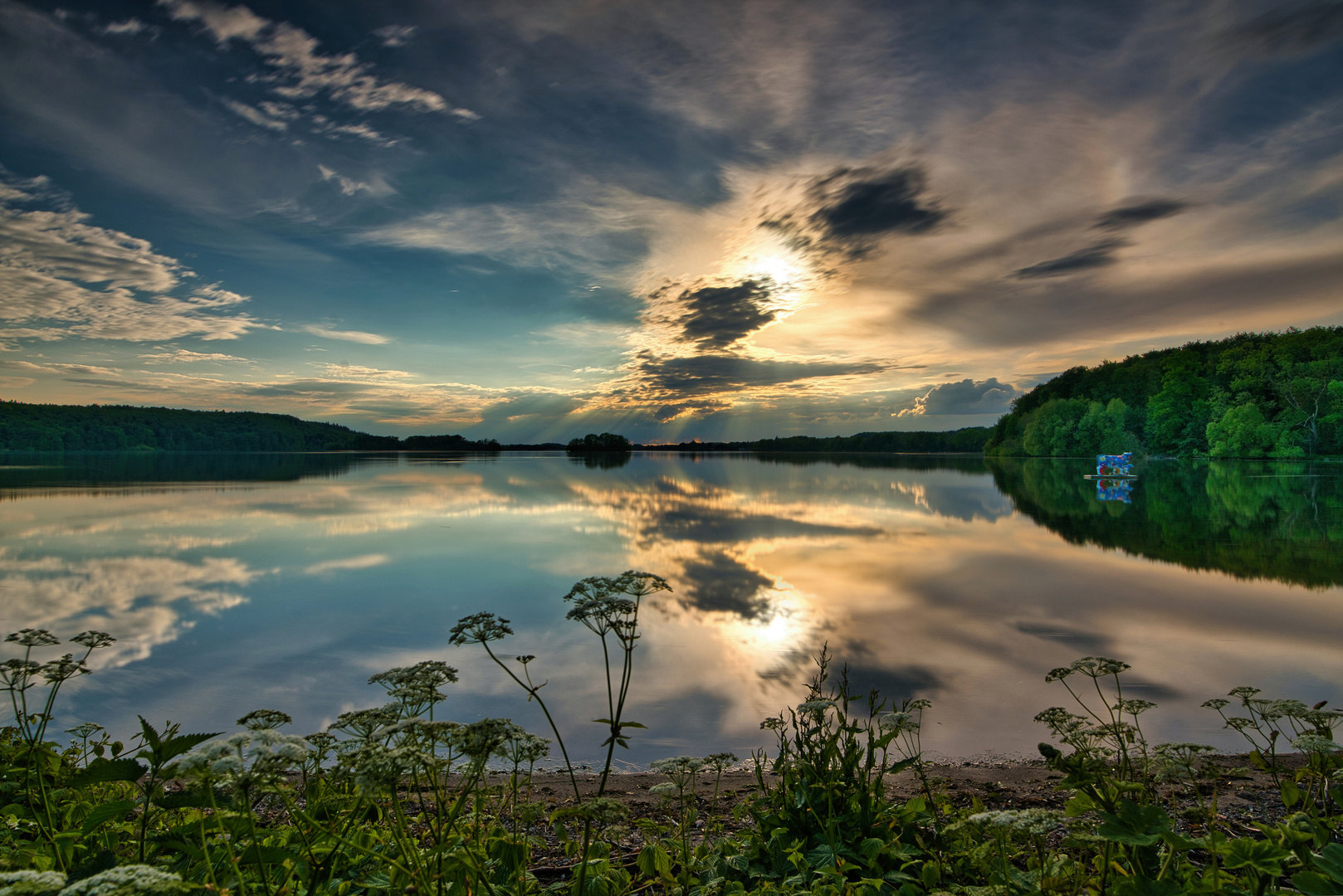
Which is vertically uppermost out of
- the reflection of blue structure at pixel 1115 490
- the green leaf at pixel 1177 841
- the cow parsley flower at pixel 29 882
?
the cow parsley flower at pixel 29 882

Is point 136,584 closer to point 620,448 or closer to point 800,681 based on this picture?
point 800,681

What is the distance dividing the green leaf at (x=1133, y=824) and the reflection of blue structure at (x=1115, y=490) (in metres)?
29.4

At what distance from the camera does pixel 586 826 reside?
220 centimetres

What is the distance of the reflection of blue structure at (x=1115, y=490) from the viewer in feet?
86.7

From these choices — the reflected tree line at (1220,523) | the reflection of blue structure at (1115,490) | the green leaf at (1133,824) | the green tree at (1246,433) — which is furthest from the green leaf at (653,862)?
the green tree at (1246,433)

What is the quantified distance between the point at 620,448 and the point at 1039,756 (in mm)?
142488

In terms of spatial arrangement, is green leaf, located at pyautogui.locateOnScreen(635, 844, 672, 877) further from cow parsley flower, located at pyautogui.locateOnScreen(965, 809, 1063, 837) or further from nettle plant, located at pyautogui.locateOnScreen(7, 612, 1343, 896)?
cow parsley flower, located at pyautogui.locateOnScreen(965, 809, 1063, 837)

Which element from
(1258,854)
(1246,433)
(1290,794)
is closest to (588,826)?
(1258,854)

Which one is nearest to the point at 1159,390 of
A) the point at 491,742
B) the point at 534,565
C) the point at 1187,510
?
the point at 1187,510

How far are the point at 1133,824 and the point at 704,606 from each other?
750 centimetres

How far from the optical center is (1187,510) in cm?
2095

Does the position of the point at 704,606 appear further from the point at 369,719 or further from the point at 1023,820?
the point at 1023,820

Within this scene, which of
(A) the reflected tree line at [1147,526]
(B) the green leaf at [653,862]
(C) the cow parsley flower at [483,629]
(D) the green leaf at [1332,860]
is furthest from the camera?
(A) the reflected tree line at [1147,526]

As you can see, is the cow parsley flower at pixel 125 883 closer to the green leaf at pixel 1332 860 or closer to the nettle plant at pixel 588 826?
the nettle plant at pixel 588 826
